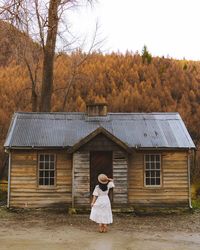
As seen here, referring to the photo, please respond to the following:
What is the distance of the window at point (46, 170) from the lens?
17734 millimetres

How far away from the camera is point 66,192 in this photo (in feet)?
57.8

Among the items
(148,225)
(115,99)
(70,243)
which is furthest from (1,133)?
(70,243)

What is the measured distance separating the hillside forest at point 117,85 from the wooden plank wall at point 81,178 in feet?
34.9

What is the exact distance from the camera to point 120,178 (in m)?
17.3

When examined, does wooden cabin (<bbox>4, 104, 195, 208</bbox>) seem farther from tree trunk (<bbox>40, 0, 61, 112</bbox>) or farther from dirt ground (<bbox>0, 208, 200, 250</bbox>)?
tree trunk (<bbox>40, 0, 61, 112</bbox>)

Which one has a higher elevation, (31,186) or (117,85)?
(117,85)

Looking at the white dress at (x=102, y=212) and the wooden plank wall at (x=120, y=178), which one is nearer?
the white dress at (x=102, y=212)

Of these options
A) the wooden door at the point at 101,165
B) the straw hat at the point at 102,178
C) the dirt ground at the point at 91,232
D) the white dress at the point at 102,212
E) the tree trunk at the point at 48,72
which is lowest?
the dirt ground at the point at 91,232

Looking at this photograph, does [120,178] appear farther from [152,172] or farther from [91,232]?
[91,232]

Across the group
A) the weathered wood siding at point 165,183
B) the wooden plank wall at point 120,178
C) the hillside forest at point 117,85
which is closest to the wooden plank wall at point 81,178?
the wooden plank wall at point 120,178

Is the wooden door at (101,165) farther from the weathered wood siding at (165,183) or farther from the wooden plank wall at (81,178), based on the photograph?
the weathered wood siding at (165,183)

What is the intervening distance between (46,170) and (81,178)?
168cm

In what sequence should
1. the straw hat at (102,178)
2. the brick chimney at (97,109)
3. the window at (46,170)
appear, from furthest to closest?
the brick chimney at (97,109) → the window at (46,170) → the straw hat at (102,178)

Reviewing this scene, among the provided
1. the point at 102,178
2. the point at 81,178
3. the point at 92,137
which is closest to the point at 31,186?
the point at 81,178
